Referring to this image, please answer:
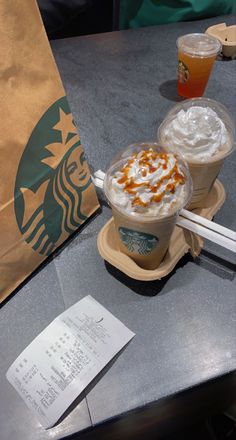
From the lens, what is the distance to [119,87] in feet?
4.25

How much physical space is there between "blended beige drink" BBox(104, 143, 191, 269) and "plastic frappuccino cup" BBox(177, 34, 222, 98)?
1.89 feet

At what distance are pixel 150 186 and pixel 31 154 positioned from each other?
0.22m

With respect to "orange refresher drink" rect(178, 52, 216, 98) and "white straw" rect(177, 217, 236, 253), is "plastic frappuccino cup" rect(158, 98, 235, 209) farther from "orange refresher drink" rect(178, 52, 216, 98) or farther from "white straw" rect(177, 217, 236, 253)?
"orange refresher drink" rect(178, 52, 216, 98)

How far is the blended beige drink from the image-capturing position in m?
0.60

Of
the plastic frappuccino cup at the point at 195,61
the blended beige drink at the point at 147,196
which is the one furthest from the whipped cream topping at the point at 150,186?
the plastic frappuccino cup at the point at 195,61

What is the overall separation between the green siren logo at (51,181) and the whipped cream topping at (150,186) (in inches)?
4.9

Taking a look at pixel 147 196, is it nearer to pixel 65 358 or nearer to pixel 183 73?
pixel 65 358

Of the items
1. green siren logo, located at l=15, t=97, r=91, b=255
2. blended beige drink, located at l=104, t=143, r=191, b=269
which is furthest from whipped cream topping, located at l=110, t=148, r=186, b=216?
green siren logo, located at l=15, t=97, r=91, b=255

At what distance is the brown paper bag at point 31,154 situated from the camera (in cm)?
57

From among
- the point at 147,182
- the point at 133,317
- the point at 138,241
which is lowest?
the point at 133,317

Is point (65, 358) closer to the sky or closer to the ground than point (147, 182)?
closer to the ground

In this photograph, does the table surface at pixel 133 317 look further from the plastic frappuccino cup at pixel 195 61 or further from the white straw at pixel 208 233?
the plastic frappuccino cup at pixel 195 61

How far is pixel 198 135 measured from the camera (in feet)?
2.31

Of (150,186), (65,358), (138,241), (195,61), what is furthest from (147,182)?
(195,61)
